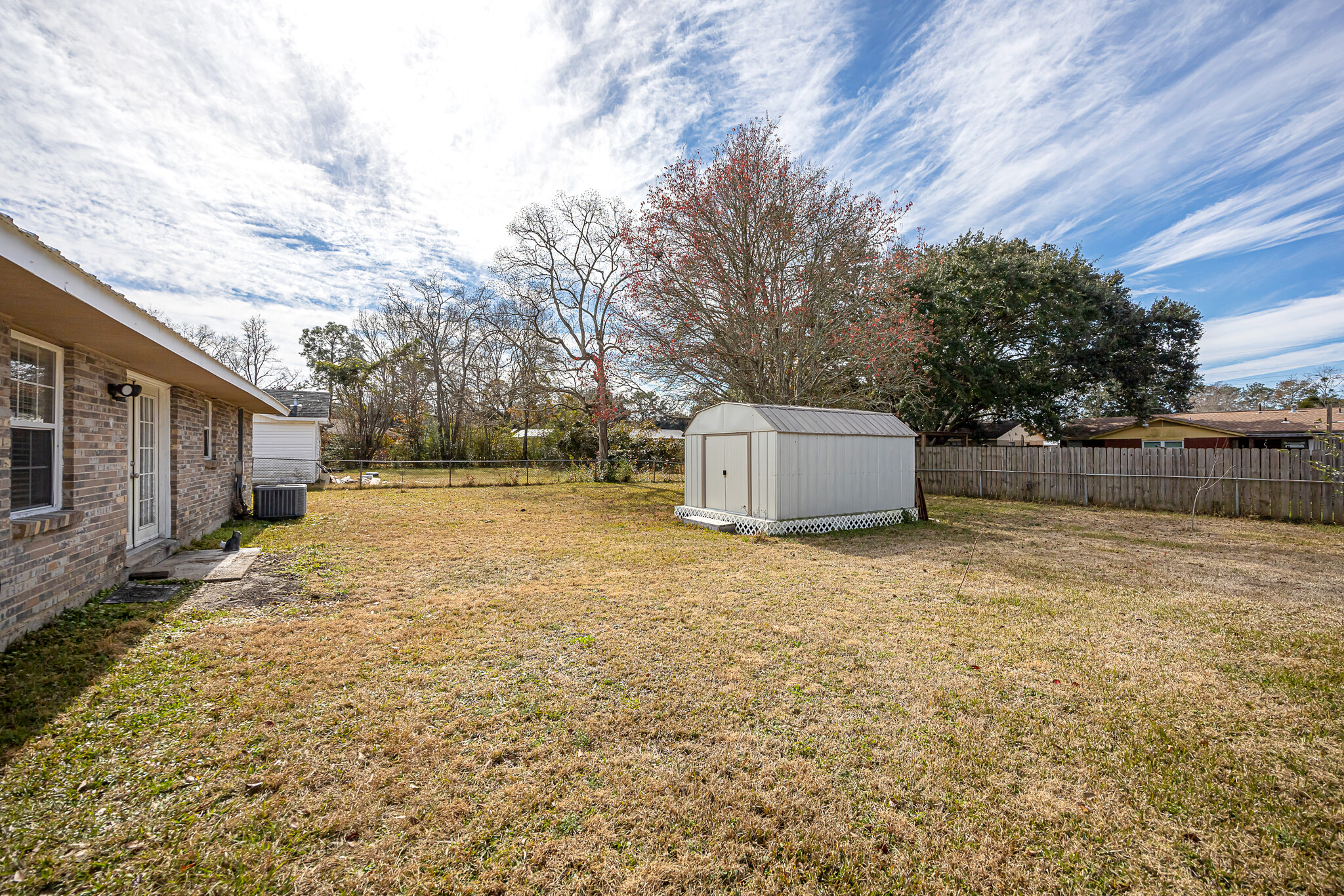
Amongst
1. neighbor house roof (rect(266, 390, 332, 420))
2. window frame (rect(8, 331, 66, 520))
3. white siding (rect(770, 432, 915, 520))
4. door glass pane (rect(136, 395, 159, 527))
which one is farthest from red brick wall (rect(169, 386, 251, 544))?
neighbor house roof (rect(266, 390, 332, 420))

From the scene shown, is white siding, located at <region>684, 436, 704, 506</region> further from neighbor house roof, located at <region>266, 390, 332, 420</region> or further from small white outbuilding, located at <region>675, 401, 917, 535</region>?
neighbor house roof, located at <region>266, 390, 332, 420</region>

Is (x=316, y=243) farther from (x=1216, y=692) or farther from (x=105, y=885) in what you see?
(x=1216, y=692)

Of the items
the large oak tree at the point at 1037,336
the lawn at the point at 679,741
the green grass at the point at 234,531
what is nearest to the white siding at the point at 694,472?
the lawn at the point at 679,741

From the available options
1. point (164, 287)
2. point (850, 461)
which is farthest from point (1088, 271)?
point (164, 287)

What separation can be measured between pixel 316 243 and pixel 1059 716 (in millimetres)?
20464

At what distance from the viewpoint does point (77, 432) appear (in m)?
4.61

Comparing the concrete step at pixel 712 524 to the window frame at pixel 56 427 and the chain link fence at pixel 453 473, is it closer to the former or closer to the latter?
the chain link fence at pixel 453 473

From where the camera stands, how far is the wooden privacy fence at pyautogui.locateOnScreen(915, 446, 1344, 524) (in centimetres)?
1043

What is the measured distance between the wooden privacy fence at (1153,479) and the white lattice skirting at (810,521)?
18.3ft

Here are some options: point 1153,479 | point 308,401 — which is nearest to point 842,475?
point 1153,479

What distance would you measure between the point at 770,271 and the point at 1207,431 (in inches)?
715

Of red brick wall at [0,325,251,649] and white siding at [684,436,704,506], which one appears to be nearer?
red brick wall at [0,325,251,649]

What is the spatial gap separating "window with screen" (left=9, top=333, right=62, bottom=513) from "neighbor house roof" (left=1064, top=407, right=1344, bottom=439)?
2595 centimetres

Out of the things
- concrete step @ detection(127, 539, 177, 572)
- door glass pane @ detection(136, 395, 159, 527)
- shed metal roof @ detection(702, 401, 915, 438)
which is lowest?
concrete step @ detection(127, 539, 177, 572)
